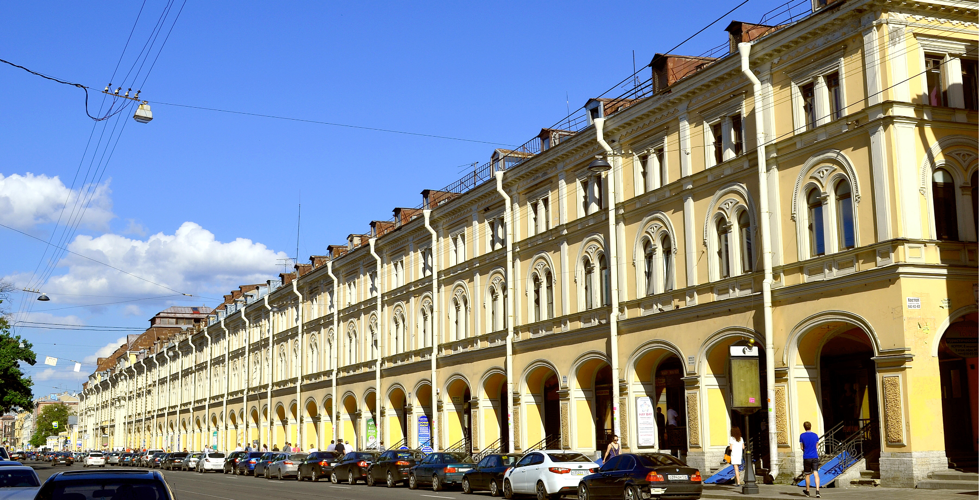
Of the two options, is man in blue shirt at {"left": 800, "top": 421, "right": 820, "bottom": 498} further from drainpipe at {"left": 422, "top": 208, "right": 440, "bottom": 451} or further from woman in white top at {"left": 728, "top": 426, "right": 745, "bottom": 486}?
drainpipe at {"left": 422, "top": 208, "right": 440, "bottom": 451}

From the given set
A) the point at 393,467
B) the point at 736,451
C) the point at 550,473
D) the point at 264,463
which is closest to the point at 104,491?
the point at 550,473

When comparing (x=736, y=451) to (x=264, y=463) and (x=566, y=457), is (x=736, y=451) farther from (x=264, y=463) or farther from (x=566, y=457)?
(x=264, y=463)

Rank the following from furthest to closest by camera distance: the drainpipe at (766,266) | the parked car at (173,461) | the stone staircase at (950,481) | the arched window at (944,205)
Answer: the parked car at (173,461) < the drainpipe at (766,266) < the arched window at (944,205) < the stone staircase at (950,481)

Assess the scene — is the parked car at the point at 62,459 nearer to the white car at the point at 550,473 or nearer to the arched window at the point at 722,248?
the white car at the point at 550,473

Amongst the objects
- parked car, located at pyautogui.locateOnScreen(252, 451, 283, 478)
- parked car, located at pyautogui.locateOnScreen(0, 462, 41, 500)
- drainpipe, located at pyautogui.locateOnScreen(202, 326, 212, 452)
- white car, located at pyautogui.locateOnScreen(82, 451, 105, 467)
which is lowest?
white car, located at pyautogui.locateOnScreen(82, 451, 105, 467)

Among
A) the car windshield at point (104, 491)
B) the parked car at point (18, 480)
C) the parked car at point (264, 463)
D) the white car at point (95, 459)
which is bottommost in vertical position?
the white car at point (95, 459)

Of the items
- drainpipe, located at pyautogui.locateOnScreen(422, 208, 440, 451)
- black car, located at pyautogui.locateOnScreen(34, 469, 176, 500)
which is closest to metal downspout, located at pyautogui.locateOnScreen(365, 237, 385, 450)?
drainpipe, located at pyautogui.locateOnScreen(422, 208, 440, 451)

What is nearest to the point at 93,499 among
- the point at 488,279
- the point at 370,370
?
the point at 488,279

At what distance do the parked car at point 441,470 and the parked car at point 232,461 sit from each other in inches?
912

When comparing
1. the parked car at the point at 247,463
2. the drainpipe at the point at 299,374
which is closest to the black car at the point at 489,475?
the parked car at the point at 247,463

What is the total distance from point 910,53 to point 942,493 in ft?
33.8

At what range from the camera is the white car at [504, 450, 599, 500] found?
992 inches

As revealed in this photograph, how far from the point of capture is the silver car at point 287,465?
4578 cm

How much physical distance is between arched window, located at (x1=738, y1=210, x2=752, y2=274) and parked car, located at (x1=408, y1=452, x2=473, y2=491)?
35.8 feet
